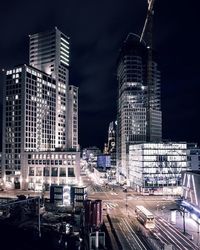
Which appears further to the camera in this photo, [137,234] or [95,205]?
[95,205]

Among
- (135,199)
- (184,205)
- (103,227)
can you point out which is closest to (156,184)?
(135,199)

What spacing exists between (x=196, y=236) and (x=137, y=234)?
17282 mm

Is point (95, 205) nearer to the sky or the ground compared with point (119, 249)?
nearer to the sky

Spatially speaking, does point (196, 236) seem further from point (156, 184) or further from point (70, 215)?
point (156, 184)

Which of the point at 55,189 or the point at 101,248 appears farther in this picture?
the point at 55,189

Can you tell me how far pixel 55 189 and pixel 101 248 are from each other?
53.0 m

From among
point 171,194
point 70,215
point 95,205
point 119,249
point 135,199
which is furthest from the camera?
point 171,194

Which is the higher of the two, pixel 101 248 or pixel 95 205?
pixel 95 205

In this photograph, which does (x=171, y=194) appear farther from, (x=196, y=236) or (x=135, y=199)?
(x=196, y=236)

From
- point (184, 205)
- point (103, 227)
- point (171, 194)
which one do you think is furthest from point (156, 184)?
point (103, 227)

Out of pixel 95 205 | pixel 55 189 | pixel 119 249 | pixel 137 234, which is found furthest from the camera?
pixel 55 189

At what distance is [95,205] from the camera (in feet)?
353

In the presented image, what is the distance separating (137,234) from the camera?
97.9 meters

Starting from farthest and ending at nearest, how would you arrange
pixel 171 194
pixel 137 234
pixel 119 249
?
1. pixel 171 194
2. pixel 137 234
3. pixel 119 249
